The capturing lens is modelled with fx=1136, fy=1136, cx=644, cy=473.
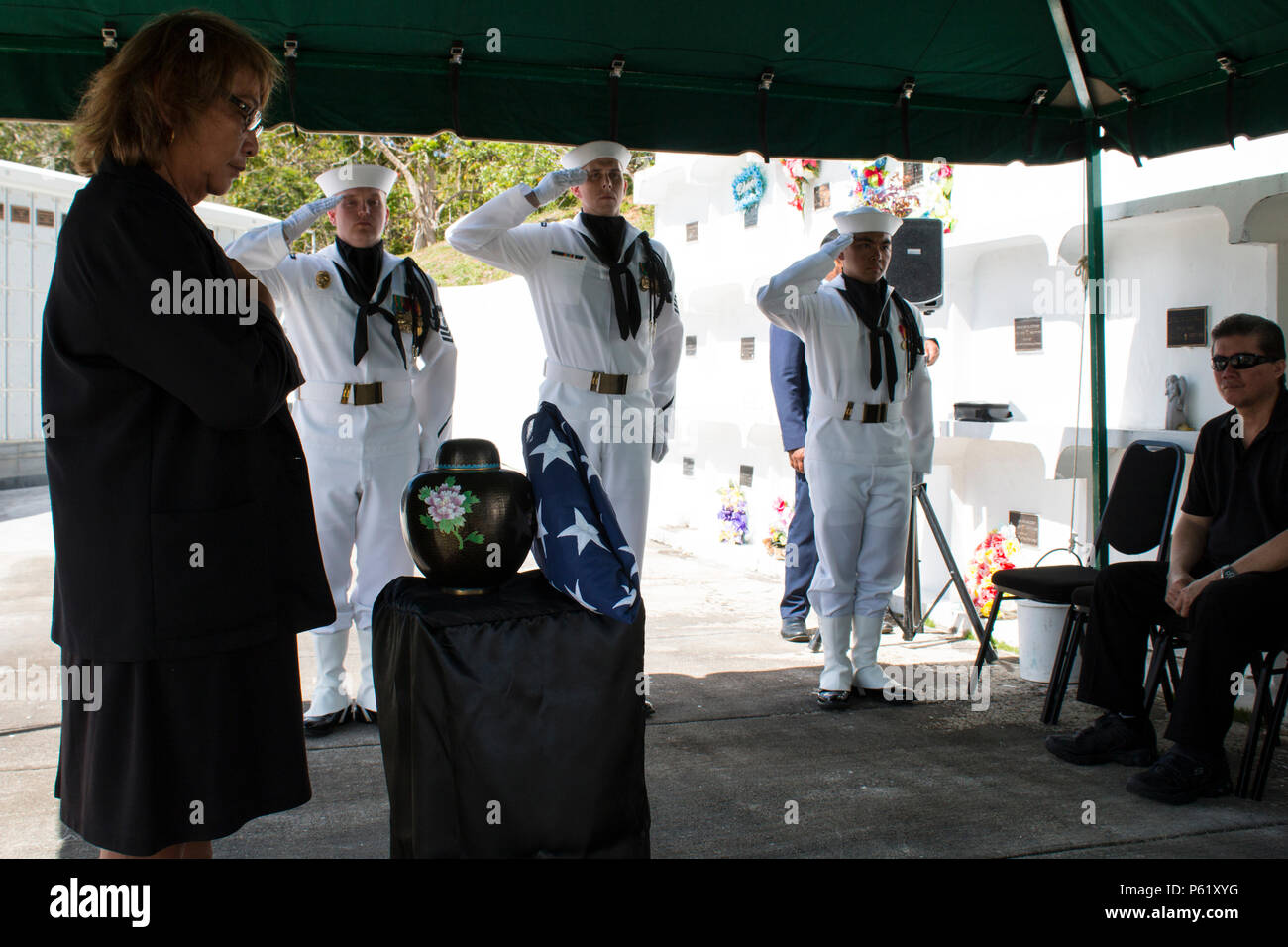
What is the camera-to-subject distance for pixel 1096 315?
16.5 ft

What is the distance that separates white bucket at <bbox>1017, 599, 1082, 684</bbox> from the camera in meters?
4.96

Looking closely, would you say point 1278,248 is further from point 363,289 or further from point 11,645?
point 11,645

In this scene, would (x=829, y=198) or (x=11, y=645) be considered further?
(x=829, y=198)

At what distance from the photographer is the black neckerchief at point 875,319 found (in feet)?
15.5

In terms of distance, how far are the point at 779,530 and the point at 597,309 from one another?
500 centimetres

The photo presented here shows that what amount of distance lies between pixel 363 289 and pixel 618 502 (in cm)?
124

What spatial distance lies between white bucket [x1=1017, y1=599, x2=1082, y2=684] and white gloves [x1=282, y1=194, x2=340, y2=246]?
10.9 feet

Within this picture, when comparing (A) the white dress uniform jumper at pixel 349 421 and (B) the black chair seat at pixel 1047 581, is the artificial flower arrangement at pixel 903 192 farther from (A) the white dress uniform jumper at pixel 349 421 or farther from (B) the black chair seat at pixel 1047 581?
(A) the white dress uniform jumper at pixel 349 421

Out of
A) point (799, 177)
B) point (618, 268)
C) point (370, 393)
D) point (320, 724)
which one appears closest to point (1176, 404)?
point (618, 268)

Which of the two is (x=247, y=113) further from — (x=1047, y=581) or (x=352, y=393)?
(x=1047, y=581)

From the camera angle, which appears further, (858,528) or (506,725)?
(858,528)

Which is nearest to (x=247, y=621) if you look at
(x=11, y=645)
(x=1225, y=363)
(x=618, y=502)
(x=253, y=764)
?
(x=253, y=764)
